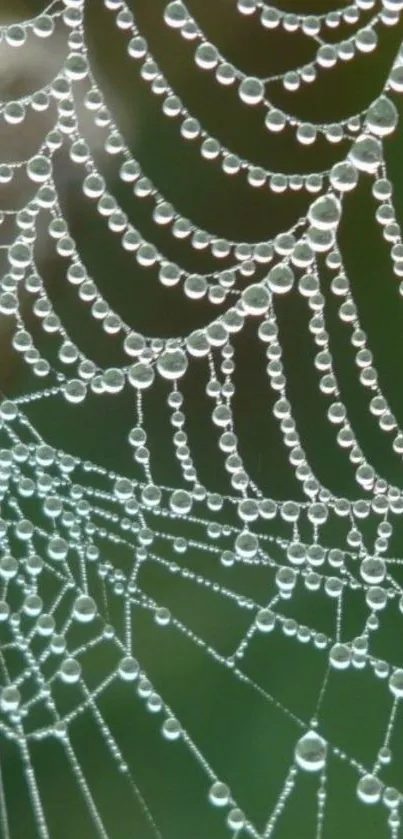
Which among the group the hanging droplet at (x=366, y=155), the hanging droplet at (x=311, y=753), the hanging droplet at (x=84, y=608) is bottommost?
the hanging droplet at (x=311, y=753)

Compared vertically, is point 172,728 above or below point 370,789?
above

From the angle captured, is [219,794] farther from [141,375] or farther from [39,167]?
[39,167]

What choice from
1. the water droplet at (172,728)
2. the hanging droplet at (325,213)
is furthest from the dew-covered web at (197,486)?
the hanging droplet at (325,213)

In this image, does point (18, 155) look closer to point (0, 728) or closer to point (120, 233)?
point (120, 233)

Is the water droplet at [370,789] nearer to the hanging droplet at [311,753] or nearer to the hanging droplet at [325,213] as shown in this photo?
the hanging droplet at [311,753]

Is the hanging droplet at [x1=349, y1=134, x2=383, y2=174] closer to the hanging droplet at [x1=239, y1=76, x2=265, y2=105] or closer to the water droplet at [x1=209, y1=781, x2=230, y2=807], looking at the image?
the hanging droplet at [x1=239, y1=76, x2=265, y2=105]

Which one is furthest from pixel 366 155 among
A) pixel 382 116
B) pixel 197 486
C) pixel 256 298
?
pixel 197 486

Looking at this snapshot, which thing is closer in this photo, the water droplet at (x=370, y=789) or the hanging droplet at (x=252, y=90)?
the hanging droplet at (x=252, y=90)

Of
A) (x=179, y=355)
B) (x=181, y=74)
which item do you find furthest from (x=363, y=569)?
(x=181, y=74)

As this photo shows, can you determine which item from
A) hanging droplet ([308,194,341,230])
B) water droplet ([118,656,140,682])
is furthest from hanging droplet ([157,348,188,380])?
water droplet ([118,656,140,682])
